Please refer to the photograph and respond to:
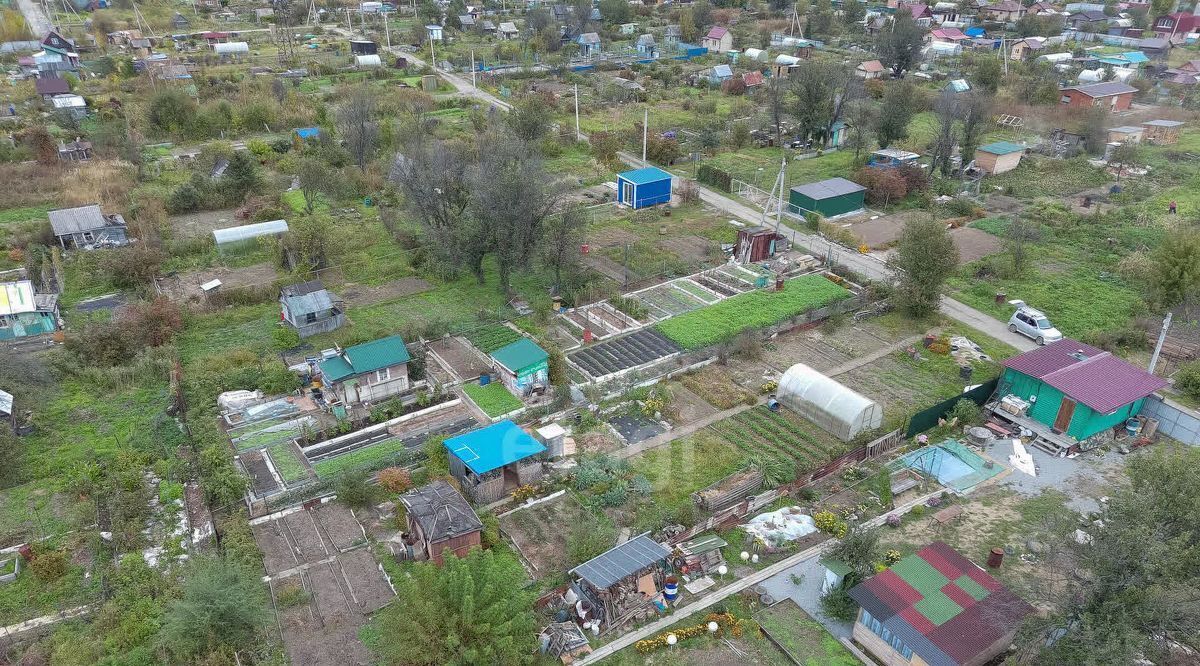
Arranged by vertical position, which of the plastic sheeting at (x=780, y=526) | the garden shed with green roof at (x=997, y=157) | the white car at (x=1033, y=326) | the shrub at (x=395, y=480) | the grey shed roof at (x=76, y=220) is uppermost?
the garden shed with green roof at (x=997, y=157)

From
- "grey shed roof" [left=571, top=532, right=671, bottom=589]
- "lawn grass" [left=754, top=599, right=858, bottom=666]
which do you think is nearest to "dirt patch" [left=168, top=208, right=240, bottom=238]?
"grey shed roof" [left=571, top=532, right=671, bottom=589]

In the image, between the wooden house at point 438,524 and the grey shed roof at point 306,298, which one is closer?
the wooden house at point 438,524

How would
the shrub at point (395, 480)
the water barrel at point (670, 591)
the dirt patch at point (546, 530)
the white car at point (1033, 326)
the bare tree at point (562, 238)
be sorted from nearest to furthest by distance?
1. the water barrel at point (670, 591)
2. the dirt patch at point (546, 530)
3. the shrub at point (395, 480)
4. the white car at point (1033, 326)
5. the bare tree at point (562, 238)

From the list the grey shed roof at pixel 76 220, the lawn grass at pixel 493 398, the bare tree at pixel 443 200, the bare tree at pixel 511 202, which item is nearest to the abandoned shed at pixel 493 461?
the lawn grass at pixel 493 398

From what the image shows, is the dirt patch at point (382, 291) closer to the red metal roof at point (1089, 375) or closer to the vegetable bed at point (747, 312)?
the vegetable bed at point (747, 312)

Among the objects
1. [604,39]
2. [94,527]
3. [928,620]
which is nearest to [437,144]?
[94,527]
